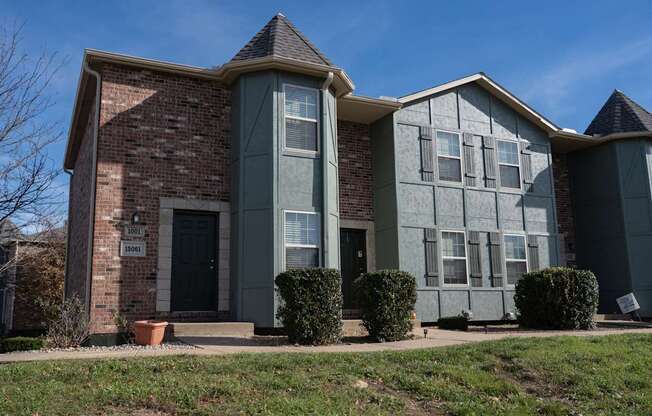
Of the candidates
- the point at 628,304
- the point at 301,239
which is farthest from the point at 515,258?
the point at 301,239

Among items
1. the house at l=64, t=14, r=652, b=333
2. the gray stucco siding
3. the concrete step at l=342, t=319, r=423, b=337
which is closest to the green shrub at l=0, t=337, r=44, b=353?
the house at l=64, t=14, r=652, b=333

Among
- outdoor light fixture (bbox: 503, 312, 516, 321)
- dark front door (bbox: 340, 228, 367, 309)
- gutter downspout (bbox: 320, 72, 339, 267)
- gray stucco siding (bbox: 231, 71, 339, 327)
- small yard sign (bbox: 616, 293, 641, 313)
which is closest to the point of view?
gray stucco siding (bbox: 231, 71, 339, 327)

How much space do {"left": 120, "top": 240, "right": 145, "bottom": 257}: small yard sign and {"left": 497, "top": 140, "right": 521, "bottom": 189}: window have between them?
364 inches

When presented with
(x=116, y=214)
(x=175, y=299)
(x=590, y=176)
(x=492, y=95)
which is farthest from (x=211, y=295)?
(x=590, y=176)

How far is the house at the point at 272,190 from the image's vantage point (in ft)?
37.8

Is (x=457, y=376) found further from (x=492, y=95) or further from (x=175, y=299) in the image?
(x=492, y=95)

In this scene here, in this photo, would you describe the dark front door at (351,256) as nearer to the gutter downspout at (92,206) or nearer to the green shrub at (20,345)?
the gutter downspout at (92,206)

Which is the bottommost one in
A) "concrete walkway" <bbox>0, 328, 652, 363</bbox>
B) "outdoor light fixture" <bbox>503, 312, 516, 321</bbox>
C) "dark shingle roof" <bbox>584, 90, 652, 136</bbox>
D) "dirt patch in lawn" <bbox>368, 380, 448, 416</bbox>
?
"dirt patch in lawn" <bbox>368, 380, 448, 416</bbox>

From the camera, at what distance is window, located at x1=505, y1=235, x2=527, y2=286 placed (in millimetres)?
15375

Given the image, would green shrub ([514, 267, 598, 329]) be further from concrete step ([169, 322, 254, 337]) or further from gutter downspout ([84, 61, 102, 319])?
gutter downspout ([84, 61, 102, 319])

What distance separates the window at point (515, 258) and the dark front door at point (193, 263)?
7.55 meters

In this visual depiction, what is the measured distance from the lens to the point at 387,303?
33.8ft

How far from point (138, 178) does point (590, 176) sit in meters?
12.6

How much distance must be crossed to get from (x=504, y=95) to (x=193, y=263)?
9320mm
